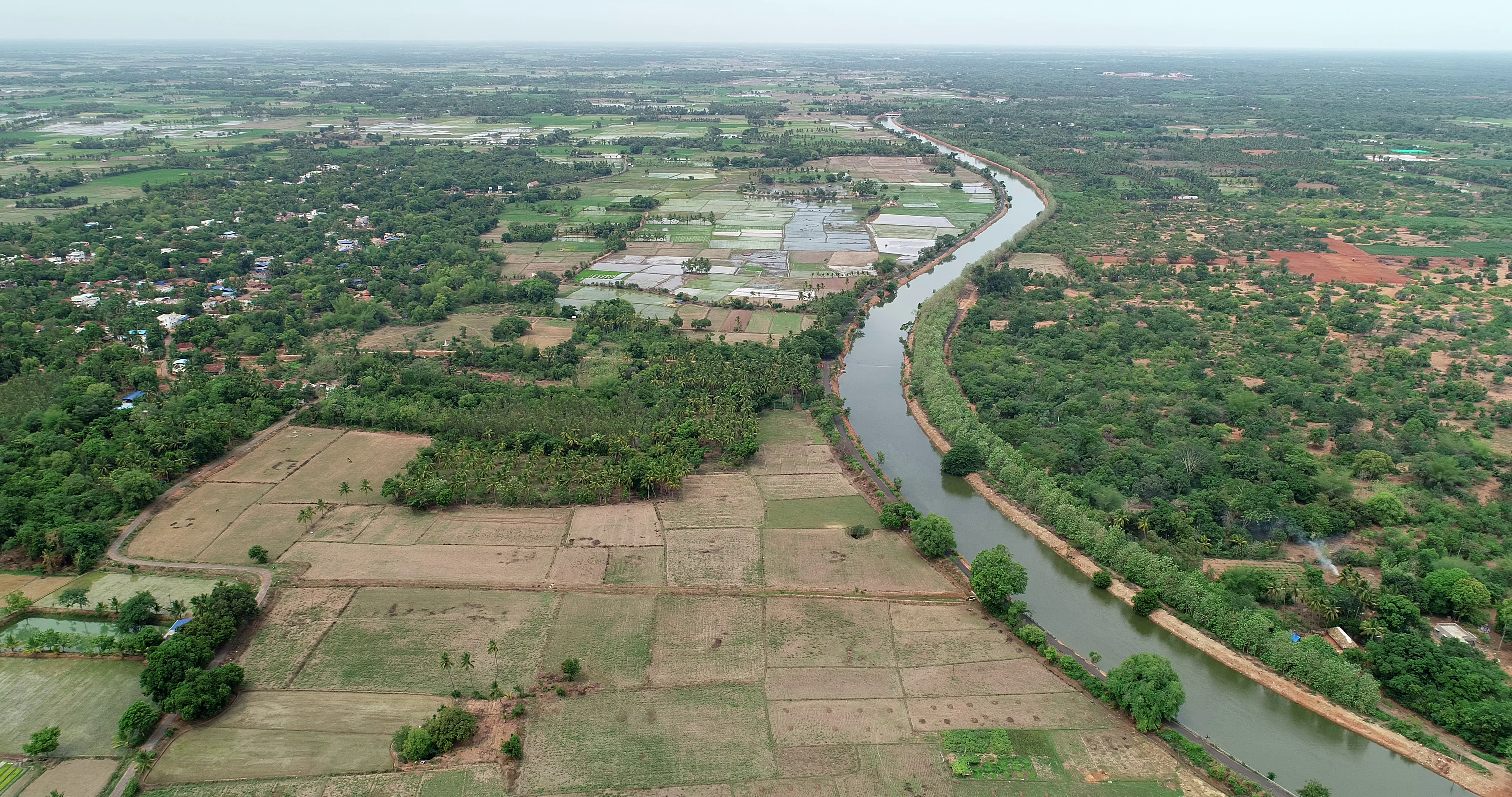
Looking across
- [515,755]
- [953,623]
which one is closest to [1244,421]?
[953,623]

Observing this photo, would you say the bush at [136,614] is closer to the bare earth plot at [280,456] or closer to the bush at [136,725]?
the bush at [136,725]

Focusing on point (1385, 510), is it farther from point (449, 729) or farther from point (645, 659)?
point (449, 729)

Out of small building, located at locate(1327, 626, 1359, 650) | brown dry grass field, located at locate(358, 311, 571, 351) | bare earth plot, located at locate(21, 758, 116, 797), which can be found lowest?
bare earth plot, located at locate(21, 758, 116, 797)

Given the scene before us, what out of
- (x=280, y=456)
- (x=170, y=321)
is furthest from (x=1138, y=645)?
(x=170, y=321)

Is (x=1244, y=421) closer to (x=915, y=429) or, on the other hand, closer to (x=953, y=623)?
(x=915, y=429)

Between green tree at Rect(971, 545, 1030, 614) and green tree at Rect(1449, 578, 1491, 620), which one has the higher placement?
green tree at Rect(1449, 578, 1491, 620)

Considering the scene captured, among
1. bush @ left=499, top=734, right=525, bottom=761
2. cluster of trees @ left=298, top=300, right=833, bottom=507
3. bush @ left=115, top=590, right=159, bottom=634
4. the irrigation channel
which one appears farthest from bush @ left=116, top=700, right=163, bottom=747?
the irrigation channel

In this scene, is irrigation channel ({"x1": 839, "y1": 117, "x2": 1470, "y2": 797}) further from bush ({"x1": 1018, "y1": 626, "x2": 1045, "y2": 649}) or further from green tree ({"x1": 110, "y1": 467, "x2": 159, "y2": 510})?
green tree ({"x1": 110, "y1": 467, "x2": 159, "y2": 510})
